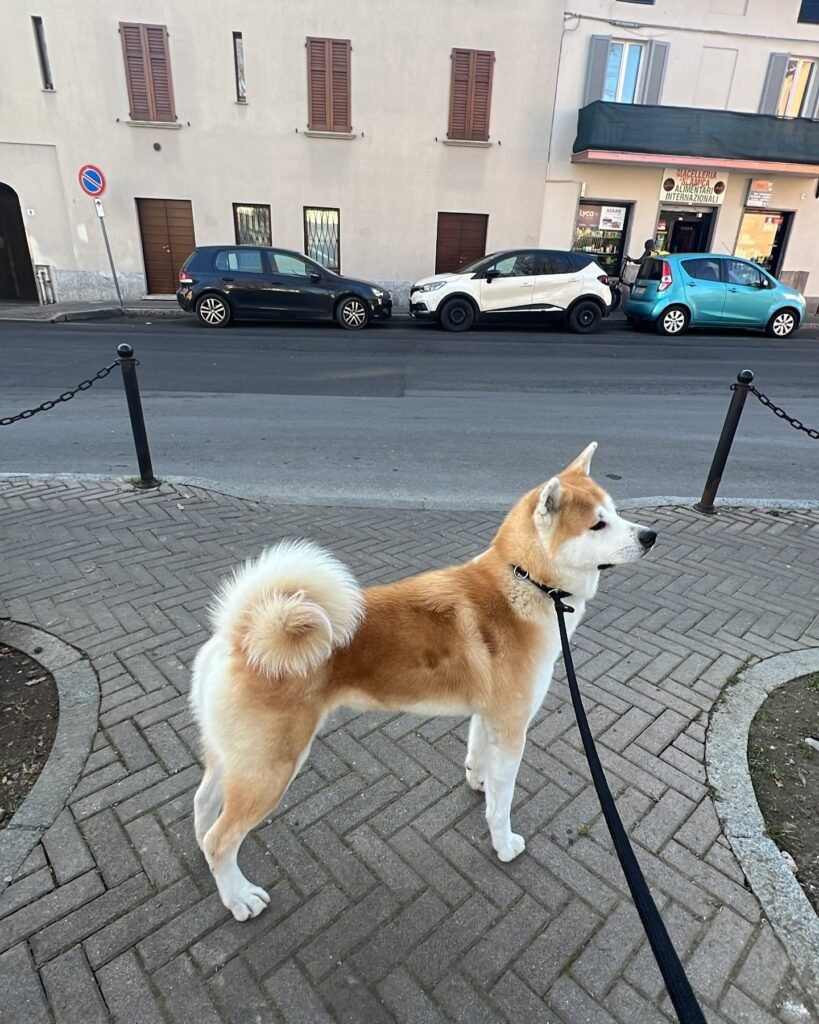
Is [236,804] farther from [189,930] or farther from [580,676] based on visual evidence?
[580,676]

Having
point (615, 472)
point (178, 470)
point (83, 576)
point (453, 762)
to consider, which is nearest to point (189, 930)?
point (453, 762)

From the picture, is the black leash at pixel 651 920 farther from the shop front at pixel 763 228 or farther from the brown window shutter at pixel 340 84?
the shop front at pixel 763 228

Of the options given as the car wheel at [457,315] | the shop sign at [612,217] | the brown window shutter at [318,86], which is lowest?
the car wheel at [457,315]

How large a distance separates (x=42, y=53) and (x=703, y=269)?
20.9 metres

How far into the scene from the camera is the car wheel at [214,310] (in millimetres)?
15258

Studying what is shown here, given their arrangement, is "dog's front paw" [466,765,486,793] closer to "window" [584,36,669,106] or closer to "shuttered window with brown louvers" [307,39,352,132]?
"shuttered window with brown louvers" [307,39,352,132]

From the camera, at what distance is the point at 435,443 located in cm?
754

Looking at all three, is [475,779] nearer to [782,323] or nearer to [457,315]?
[457,315]

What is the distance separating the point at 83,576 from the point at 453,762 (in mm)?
3007

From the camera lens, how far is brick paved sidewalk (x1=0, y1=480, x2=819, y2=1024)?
6.43ft

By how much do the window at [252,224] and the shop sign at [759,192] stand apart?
17059 mm

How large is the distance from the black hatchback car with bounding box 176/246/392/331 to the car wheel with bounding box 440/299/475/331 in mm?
1800

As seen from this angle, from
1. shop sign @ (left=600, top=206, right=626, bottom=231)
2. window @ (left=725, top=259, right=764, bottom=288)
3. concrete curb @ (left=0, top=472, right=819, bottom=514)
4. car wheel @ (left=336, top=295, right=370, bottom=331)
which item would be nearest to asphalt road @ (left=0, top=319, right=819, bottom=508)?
concrete curb @ (left=0, top=472, right=819, bottom=514)

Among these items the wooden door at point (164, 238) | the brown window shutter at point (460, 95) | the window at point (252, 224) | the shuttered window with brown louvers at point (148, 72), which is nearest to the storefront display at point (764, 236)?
the brown window shutter at point (460, 95)
